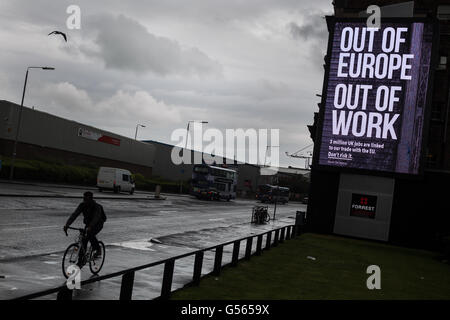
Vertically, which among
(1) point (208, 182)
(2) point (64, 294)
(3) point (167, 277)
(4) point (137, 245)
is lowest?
(4) point (137, 245)

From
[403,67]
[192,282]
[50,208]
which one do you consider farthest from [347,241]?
[192,282]

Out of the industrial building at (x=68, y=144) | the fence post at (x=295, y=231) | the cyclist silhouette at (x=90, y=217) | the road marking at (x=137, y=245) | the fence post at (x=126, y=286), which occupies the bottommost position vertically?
the road marking at (x=137, y=245)

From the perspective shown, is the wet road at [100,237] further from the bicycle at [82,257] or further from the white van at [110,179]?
the white van at [110,179]

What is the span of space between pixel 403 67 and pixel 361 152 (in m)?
5.55

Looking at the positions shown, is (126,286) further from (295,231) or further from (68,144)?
(68,144)

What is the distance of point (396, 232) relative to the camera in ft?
114

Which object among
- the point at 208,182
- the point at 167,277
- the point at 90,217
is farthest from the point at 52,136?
the point at 167,277

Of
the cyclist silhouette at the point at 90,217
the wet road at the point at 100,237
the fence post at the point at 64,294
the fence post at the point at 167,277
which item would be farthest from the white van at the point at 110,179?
the fence post at the point at 64,294

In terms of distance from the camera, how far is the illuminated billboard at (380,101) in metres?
32.1

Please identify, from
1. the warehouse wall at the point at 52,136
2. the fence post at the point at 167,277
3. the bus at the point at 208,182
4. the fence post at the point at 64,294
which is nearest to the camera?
the fence post at the point at 64,294

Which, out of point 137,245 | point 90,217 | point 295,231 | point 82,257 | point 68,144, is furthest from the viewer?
point 68,144

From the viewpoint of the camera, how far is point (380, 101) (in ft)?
106

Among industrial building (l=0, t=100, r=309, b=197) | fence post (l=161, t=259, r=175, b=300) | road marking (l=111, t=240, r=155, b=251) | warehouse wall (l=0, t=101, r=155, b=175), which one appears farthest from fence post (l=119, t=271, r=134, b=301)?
warehouse wall (l=0, t=101, r=155, b=175)
